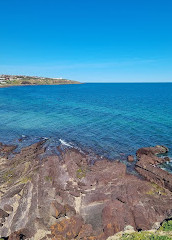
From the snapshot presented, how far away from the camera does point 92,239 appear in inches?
683

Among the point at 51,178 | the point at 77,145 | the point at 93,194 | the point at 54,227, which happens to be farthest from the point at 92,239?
the point at 77,145

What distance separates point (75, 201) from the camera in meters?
22.7

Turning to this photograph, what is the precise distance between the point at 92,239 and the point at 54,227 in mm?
4039

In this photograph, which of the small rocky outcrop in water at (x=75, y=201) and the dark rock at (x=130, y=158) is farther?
the dark rock at (x=130, y=158)

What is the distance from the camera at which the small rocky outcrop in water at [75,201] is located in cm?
1853

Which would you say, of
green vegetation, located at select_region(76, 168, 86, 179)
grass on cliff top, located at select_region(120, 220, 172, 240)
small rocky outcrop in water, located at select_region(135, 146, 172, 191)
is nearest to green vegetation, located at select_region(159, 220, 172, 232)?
grass on cliff top, located at select_region(120, 220, 172, 240)

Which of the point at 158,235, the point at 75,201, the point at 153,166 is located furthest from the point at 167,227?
the point at 153,166

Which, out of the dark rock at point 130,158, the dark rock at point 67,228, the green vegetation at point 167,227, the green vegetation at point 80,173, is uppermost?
the green vegetation at point 167,227

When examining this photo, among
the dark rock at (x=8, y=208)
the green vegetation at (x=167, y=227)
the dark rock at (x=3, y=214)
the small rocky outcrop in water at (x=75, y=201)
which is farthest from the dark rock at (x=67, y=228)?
the green vegetation at (x=167, y=227)

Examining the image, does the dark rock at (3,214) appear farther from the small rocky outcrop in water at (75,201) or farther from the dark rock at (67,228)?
the dark rock at (67,228)

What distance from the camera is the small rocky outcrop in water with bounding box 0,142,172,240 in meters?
18.5

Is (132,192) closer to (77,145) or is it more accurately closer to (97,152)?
(97,152)

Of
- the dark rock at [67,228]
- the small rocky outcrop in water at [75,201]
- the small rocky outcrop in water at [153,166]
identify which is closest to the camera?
the dark rock at [67,228]

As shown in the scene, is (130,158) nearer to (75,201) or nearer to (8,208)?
(75,201)
